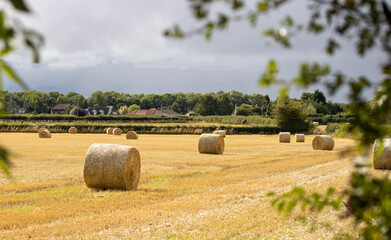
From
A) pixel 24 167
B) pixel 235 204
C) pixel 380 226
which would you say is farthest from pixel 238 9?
pixel 24 167

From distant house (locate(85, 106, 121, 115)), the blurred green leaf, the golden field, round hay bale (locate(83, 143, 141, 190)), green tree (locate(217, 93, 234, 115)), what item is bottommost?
the golden field

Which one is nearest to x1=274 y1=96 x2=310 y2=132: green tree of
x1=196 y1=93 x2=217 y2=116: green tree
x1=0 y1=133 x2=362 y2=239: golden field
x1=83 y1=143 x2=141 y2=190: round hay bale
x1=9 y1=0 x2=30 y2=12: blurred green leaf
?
x1=0 y1=133 x2=362 y2=239: golden field

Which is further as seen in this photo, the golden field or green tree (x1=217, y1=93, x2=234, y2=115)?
green tree (x1=217, y1=93, x2=234, y2=115)

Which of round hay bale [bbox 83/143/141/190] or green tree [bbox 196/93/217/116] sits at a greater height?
green tree [bbox 196/93/217/116]

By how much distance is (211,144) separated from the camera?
1173 inches

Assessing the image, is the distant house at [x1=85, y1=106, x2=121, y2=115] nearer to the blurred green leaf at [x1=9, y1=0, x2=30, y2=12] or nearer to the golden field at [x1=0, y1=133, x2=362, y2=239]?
the golden field at [x1=0, y1=133, x2=362, y2=239]

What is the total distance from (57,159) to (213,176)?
36.3 feet

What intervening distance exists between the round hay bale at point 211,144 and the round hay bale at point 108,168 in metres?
15.9

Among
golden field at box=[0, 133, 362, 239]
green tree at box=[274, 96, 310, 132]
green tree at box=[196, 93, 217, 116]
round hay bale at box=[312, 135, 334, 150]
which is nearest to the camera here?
golden field at box=[0, 133, 362, 239]

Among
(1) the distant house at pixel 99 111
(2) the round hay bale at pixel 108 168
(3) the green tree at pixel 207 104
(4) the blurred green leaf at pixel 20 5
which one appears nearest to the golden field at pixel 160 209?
(2) the round hay bale at pixel 108 168

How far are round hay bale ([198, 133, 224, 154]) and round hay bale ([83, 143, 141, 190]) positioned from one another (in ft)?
52.2

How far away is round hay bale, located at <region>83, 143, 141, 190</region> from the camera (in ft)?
45.0

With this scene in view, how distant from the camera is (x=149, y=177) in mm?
17016

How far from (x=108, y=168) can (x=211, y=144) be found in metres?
16.6
